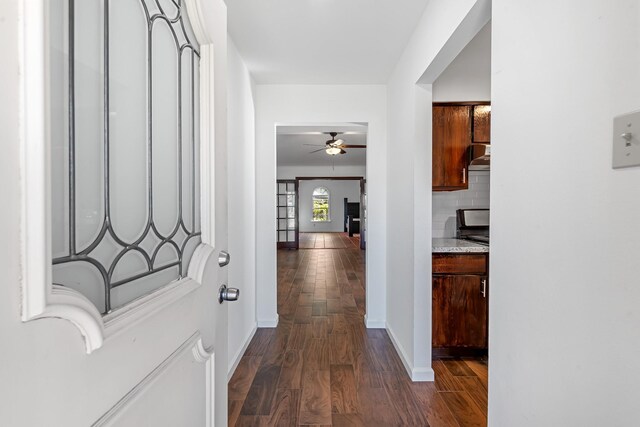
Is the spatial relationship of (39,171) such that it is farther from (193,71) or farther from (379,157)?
(379,157)

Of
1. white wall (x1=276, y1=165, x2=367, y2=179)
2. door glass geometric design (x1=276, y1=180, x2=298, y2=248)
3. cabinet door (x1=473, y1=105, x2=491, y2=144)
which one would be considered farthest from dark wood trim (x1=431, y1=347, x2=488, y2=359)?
→ white wall (x1=276, y1=165, x2=367, y2=179)

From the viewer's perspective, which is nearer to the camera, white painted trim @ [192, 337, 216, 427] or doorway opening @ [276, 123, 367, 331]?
white painted trim @ [192, 337, 216, 427]

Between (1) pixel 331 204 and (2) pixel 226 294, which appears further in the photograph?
(1) pixel 331 204

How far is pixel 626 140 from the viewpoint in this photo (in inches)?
27.1

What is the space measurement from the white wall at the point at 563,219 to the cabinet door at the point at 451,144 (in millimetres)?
1567

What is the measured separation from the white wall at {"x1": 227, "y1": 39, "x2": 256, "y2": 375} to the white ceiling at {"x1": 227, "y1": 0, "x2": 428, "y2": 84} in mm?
198

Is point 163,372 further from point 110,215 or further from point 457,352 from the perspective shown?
point 457,352

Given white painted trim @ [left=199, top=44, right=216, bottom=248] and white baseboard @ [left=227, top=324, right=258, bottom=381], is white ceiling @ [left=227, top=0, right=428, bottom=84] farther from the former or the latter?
white baseboard @ [left=227, top=324, right=258, bottom=381]

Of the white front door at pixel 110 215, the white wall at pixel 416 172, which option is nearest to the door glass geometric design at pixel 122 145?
the white front door at pixel 110 215

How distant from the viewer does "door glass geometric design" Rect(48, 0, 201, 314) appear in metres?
0.51

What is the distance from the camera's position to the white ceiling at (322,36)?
2.01 meters

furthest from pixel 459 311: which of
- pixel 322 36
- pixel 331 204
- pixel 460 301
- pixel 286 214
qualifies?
pixel 331 204

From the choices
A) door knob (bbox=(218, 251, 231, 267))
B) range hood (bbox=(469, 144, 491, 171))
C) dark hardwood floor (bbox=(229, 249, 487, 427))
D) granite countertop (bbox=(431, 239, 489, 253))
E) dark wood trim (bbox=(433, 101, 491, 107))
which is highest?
dark wood trim (bbox=(433, 101, 491, 107))

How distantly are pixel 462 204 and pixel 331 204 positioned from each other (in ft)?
39.2
